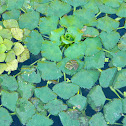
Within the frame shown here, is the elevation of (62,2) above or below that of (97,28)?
above

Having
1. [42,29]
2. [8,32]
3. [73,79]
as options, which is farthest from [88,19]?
[8,32]

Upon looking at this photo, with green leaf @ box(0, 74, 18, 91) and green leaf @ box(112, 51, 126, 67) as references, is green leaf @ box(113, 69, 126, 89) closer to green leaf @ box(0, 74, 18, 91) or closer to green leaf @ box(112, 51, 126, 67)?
green leaf @ box(112, 51, 126, 67)

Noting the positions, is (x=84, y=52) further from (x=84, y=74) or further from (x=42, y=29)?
(x=42, y=29)

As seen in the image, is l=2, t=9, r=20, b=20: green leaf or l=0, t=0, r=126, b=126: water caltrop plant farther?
l=2, t=9, r=20, b=20: green leaf

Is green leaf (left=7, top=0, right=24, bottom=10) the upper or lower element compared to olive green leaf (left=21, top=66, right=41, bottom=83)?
upper

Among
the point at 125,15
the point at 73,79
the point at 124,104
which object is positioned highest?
the point at 125,15

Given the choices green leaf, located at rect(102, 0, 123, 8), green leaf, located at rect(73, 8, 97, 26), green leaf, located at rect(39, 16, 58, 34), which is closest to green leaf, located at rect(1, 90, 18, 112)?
green leaf, located at rect(39, 16, 58, 34)
